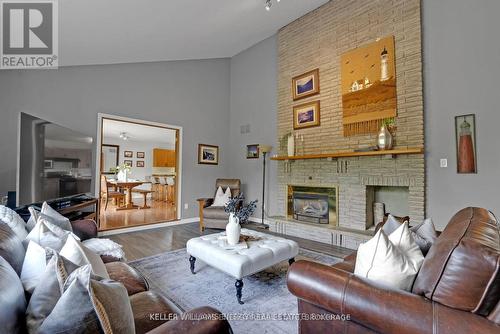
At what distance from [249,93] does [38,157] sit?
13.6 feet

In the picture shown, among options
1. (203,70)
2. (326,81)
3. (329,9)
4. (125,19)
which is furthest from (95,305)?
(203,70)

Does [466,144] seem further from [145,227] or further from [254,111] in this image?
[145,227]

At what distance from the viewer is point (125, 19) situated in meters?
3.01

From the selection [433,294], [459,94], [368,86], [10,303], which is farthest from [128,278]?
[459,94]

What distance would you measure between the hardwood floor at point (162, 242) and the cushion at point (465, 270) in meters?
2.32

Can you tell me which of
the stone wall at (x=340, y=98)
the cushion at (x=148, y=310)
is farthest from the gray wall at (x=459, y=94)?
the cushion at (x=148, y=310)

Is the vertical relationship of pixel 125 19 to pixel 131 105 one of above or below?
above

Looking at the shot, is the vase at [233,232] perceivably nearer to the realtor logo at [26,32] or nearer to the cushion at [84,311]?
the cushion at [84,311]

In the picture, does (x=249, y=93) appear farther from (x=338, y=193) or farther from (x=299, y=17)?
(x=338, y=193)

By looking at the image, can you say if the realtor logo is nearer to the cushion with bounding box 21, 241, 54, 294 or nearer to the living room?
the living room

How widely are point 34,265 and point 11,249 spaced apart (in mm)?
267

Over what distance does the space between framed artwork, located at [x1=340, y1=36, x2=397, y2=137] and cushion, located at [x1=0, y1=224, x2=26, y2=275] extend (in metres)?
3.93

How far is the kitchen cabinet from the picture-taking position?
9930mm

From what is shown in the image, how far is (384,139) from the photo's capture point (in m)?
3.35
